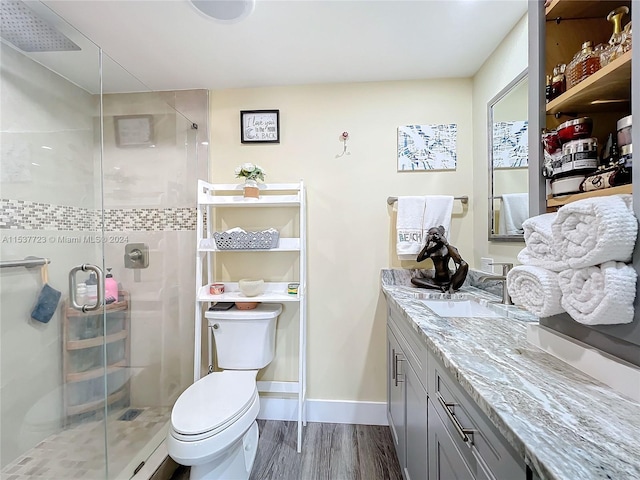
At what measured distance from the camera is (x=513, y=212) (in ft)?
4.67

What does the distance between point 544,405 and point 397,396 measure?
3.43ft

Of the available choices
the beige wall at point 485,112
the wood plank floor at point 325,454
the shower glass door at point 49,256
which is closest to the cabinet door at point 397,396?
the wood plank floor at point 325,454

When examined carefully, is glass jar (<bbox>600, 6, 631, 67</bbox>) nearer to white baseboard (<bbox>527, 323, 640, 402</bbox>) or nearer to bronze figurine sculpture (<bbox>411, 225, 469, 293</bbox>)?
white baseboard (<bbox>527, 323, 640, 402</bbox>)

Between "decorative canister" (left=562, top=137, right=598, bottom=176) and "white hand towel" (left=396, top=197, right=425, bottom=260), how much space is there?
101cm

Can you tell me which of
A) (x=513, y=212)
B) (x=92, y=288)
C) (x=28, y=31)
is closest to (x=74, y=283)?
(x=92, y=288)

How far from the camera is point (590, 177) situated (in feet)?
2.19

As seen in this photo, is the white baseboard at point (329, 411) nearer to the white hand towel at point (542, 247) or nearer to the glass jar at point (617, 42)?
the white hand towel at point (542, 247)

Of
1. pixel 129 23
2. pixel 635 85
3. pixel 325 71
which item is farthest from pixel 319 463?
pixel 129 23

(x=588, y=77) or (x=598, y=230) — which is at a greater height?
(x=588, y=77)

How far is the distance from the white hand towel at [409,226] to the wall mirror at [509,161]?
396 millimetres

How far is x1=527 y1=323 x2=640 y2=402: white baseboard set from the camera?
0.54m

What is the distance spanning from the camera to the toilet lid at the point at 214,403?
115 centimetres

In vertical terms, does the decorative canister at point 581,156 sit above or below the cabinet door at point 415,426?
above

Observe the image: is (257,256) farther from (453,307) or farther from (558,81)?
(558,81)
